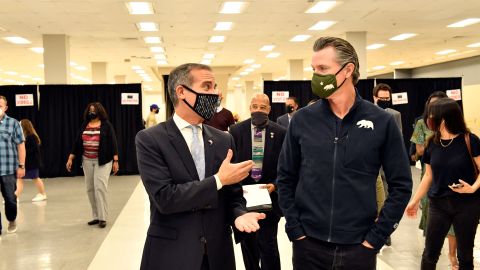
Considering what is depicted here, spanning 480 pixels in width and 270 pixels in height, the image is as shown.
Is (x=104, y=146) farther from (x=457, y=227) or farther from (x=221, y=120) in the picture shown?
(x=457, y=227)

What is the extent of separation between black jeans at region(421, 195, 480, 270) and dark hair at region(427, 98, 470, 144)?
18.5 inches

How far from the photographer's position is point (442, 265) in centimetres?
451

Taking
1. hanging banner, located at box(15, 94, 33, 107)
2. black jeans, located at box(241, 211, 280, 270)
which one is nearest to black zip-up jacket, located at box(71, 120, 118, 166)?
black jeans, located at box(241, 211, 280, 270)

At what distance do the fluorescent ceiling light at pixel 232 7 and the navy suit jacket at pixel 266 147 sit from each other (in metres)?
6.24

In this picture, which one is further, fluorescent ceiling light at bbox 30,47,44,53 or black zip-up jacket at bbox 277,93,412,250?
fluorescent ceiling light at bbox 30,47,44,53

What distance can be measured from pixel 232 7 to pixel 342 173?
8.52m

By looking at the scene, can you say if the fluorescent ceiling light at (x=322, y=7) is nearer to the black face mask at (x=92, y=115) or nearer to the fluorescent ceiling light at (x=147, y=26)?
the fluorescent ceiling light at (x=147, y=26)

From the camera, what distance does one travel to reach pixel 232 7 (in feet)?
32.7

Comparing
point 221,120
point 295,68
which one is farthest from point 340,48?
point 295,68

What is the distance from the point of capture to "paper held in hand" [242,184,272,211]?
11.2ft

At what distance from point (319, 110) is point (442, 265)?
3.19 metres

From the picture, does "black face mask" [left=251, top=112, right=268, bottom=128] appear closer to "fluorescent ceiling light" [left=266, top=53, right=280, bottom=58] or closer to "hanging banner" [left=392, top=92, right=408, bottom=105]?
"hanging banner" [left=392, top=92, right=408, bottom=105]

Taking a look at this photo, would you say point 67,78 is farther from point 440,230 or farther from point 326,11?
point 440,230

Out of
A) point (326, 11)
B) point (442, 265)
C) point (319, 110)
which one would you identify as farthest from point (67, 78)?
point (319, 110)
